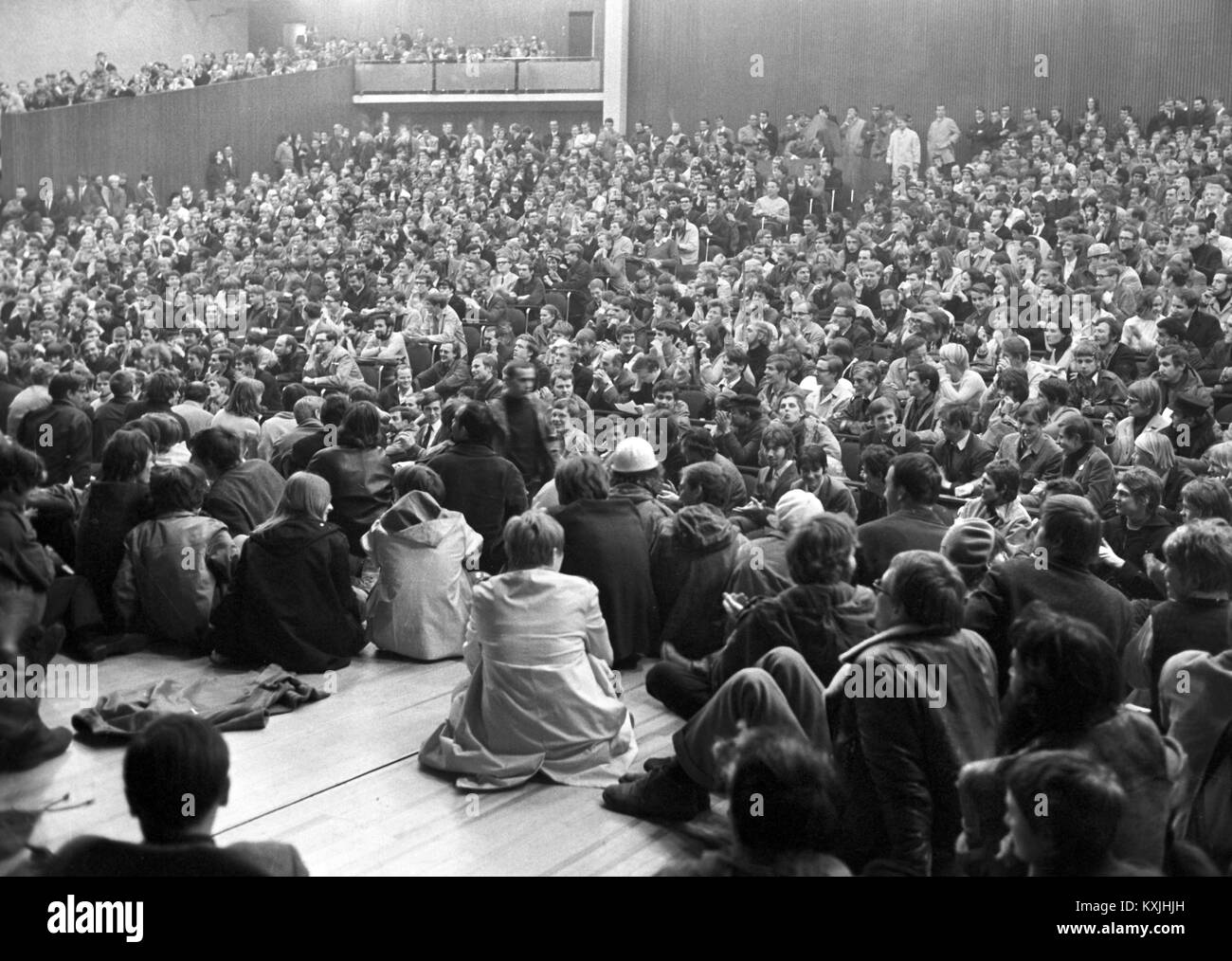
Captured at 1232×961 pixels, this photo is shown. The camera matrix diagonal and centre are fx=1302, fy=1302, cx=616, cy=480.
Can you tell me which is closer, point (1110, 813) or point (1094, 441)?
point (1110, 813)

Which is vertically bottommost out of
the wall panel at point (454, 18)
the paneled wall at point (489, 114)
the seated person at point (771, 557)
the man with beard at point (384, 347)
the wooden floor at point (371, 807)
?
the wooden floor at point (371, 807)

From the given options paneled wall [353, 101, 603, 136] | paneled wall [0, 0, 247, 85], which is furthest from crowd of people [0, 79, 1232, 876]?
paneled wall [0, 0, 247, 85]

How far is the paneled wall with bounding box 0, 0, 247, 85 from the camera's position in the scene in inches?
842

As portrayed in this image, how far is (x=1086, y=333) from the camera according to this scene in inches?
363

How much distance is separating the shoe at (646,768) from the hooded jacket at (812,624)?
21.6 inches

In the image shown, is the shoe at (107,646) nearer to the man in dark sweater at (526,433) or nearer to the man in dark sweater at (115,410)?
the man in dark sweater at (526,433)

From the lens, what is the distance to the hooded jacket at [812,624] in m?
3.98

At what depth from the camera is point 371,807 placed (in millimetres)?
4328

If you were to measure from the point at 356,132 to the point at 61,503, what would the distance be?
18072mm

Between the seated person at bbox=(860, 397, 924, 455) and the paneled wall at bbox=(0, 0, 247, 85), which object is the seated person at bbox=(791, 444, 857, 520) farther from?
the paneled wall at bbox=(0, 0, 247, 85)

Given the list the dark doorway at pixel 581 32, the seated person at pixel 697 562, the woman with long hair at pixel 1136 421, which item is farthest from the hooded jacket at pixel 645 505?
the dark doorway at pixel 581 32

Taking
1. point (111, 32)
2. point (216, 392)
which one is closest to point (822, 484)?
point (216, 392)

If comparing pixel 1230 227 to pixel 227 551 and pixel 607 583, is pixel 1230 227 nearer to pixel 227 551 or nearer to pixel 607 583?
pixel 607 583

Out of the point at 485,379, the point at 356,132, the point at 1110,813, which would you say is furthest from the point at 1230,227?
the point at 356,132
